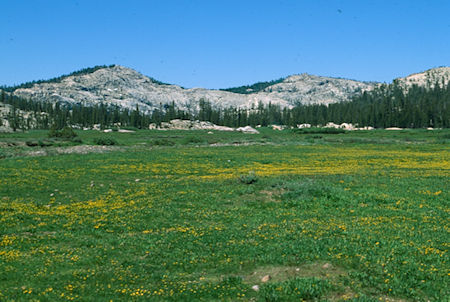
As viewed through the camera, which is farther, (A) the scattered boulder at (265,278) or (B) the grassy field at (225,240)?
(A) the scattered boulder at (265,278)

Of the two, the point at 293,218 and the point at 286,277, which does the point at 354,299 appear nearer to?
the point at 286,277

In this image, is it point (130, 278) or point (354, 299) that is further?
point (130, 278)

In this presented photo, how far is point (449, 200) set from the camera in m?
21.0

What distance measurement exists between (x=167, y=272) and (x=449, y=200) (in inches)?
679

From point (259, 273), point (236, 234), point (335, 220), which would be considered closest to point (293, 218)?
point (335, 220)

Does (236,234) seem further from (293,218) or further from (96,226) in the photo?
(96,226)

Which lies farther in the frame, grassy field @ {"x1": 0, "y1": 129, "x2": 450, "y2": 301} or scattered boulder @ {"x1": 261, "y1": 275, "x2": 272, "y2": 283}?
scattered boulder @ {"x1": 261, "y1": 275, "x2": 272, "y2": 283}

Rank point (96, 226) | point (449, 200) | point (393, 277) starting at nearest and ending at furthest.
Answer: point (393, 277) → point (96, 226) → point (449, 200)

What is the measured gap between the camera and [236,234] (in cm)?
1514

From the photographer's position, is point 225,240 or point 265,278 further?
point 225,240

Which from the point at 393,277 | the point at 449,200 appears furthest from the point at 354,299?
the point at 449,200

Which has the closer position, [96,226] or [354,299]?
[354,299]

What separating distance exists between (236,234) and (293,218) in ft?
12.6

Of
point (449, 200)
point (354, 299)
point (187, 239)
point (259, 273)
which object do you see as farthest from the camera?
point (449, 200)
